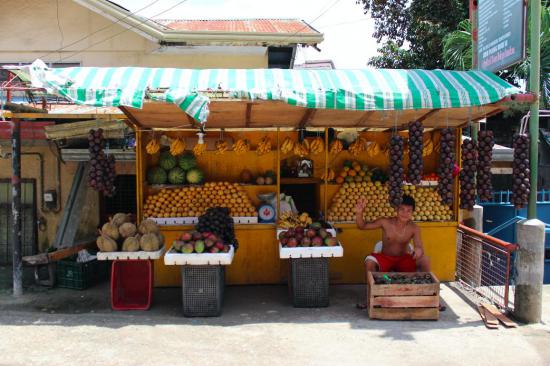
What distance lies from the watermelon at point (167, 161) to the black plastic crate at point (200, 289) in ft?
7.62

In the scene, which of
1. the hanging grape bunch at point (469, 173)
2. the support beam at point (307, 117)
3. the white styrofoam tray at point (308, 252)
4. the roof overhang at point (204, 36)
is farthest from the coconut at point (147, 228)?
the roof overhang at point (204, 36)

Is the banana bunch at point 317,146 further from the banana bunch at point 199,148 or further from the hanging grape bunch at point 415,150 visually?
the hanging grape bunch at point 415,150

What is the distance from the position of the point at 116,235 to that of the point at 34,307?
1617mm

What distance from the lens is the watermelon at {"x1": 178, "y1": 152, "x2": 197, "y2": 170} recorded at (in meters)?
7.94

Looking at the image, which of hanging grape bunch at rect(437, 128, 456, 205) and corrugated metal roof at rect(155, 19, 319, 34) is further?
corrugated metal roof at rect(155, 19, 319, 34)

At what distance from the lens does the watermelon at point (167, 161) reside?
7.93 m

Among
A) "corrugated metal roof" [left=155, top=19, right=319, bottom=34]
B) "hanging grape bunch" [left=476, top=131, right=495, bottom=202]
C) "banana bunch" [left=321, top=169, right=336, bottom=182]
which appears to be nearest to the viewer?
"hanging grape bunch" [left=476, top=131, right=495, bottom=202]

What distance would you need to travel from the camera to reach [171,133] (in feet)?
26.7

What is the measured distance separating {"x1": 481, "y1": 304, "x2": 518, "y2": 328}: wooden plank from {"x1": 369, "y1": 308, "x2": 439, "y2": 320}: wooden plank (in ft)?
2.64

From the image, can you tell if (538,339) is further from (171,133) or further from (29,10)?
(29,10)

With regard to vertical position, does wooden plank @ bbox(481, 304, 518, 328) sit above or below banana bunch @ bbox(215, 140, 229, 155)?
below

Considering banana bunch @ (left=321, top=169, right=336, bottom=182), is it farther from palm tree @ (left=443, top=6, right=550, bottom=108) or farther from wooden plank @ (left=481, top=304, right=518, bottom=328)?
palm tree @ (left=443, top=6, right=550, bottom=108)

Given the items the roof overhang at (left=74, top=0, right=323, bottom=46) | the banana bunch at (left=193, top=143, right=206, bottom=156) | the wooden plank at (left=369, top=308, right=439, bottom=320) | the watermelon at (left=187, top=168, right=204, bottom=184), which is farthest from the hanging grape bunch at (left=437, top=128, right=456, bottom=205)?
the roof overhang at (left=74, top=0, right=323, bottom=46)

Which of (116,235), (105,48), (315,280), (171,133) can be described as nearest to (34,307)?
(116,235)
